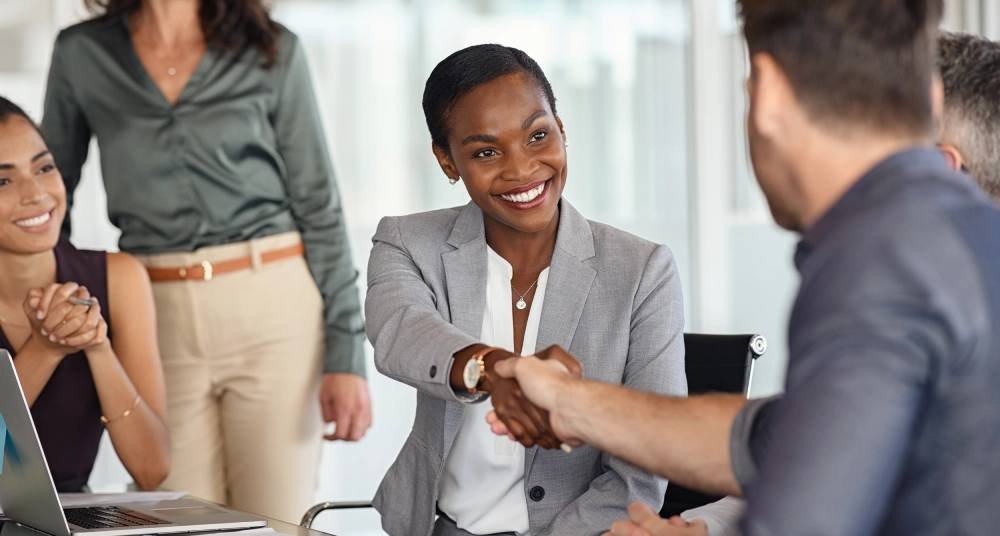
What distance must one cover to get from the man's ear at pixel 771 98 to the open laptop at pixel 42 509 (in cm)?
116

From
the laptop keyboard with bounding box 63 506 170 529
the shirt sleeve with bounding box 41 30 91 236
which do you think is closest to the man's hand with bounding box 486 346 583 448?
the laptop keyboard with bounding box 63 506 170 529

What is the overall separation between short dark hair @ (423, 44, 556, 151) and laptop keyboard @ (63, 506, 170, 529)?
955 millimetres

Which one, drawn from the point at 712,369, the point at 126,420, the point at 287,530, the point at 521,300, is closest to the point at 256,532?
the point at 287,530

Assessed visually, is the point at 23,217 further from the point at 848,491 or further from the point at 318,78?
the point at 848,491

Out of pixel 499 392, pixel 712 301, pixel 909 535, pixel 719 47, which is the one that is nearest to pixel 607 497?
pixel 499 392

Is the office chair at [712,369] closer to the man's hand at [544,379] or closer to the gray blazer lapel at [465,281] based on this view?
the gray blazer lapel at [465,281]

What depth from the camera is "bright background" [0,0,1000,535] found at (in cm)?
439

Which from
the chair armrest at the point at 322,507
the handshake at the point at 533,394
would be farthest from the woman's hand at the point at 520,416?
the chair armrest at the point at 322,507

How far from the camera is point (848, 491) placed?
0.93 m

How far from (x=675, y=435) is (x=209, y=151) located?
6.47ft

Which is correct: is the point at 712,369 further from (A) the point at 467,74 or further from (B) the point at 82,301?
(B) the point at 82,301

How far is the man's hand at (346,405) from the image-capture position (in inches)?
120

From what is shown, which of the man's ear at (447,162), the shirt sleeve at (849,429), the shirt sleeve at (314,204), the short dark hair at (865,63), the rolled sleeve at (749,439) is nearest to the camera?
the shirt sleeve at (849,429)

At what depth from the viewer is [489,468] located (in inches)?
84.4
